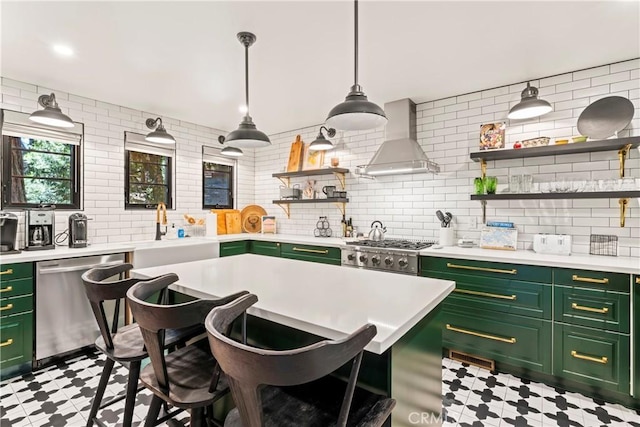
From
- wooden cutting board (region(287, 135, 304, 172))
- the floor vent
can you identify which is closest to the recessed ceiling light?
wooden cutting board (region(287, 135, 304, 172))

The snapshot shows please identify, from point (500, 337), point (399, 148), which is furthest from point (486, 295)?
point (399, 148)

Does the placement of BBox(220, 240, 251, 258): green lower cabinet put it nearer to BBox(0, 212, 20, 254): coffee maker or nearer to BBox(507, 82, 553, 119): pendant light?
BBox(0, 212, 20, 254): coffee maker

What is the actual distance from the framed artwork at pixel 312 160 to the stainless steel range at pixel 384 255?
148cm

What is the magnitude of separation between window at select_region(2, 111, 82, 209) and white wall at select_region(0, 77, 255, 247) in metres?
0.10

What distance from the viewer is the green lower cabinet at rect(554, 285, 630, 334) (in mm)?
2059

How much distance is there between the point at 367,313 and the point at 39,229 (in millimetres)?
3306

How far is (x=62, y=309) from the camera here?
266 centimetres

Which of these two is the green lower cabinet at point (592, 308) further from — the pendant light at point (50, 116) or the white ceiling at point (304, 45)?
the pendant light at point (50, 116)

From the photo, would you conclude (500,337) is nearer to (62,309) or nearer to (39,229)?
(62,309)

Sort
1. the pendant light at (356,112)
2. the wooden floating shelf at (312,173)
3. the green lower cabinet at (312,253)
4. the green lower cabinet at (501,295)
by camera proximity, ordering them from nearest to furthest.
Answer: the pendant light at (356,112) < the green lower cabinet at (501,295) < the green lower cabinet at (312,253) < the wooden floating shelf at (312,173)

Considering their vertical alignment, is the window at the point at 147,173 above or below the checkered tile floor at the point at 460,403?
above

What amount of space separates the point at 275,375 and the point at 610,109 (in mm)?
3298

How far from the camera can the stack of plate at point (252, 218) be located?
194 inches

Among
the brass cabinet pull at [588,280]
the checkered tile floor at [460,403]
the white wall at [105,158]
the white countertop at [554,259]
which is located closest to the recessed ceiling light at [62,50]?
the white wall at [105,158]
